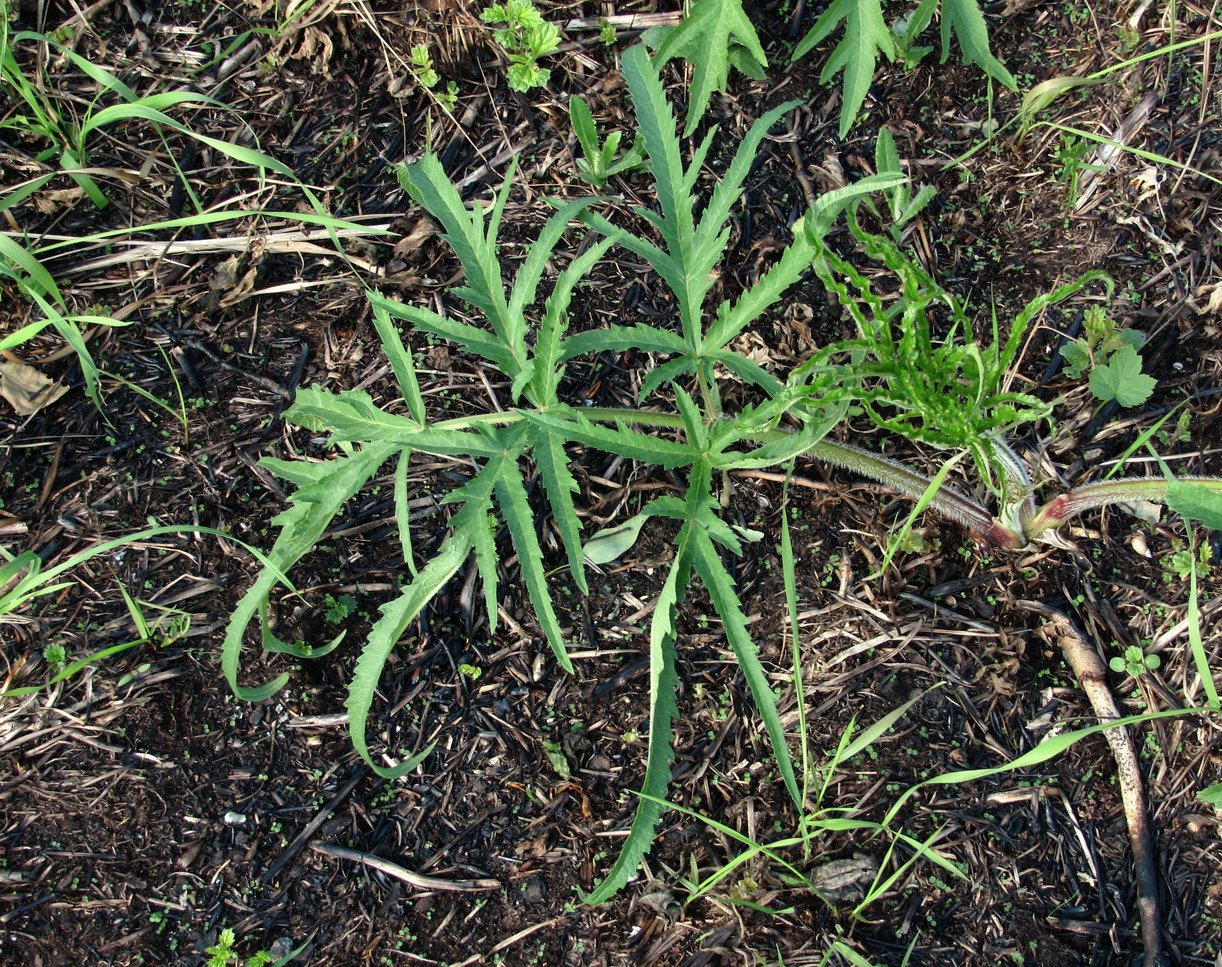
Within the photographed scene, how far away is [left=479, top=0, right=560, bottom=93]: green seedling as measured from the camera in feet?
9.03

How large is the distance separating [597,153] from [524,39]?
435 millimetres

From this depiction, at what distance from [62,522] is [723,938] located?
77.7 inches

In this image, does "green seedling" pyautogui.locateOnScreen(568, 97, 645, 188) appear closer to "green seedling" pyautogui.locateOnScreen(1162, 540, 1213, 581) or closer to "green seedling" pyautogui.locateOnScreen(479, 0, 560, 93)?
"green seedling" pyautogui.locateOnScreen(479, 0, 560, 93)

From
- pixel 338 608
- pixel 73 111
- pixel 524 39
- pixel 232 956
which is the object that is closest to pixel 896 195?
pixel 524 39

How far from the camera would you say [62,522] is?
2.59m

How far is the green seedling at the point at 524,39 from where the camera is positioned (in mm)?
2752

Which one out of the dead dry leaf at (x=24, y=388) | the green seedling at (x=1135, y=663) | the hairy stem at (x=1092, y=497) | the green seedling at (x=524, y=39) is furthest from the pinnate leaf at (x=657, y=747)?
the dead dry leaf at (x=24, y=388)

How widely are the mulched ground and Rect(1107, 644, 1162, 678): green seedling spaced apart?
28 millimetres

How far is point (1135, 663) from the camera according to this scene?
95.1 inches

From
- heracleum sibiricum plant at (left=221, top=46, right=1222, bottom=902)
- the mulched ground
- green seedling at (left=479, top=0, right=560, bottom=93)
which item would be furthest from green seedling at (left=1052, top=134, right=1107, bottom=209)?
green seedling at (left=479, top=0, right=560, bottom=93)

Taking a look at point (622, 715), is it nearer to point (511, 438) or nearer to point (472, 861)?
point (472, 861)

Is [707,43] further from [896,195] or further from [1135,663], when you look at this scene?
[1135,663]

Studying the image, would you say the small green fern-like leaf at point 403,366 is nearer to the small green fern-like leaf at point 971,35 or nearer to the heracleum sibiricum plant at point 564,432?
the heracleum sibiricum plant at point 564,432

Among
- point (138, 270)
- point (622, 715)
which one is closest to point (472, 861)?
point (622, 715)
